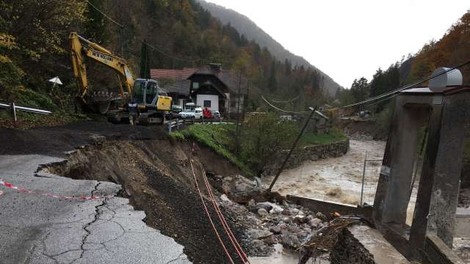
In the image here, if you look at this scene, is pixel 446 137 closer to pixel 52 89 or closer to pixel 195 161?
pixel 195 161

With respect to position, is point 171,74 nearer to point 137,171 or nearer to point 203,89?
point 203,89

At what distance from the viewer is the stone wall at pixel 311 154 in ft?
111

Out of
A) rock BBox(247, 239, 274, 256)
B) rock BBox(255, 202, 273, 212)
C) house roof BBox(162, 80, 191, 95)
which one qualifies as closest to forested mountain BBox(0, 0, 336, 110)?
house roof BBox(162, 80, 191, 95)

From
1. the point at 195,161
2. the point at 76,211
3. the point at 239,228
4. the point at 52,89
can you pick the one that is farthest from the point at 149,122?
the point at 76,211

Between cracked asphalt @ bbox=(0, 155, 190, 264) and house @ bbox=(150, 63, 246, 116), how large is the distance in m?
53.0

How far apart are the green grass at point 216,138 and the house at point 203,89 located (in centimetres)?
2882

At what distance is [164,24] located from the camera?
3108 inches

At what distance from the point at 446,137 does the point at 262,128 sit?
20.1 metres

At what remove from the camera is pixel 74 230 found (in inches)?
244

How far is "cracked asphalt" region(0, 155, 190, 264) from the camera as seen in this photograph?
546cm

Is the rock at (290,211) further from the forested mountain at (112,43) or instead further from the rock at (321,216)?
the forested mountain at (112,43)

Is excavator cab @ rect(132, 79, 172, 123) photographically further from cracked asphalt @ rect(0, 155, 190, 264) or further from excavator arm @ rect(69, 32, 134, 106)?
cracked asphalt @ rect(0, 155, 190, 264)

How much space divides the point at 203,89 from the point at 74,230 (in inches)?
2270

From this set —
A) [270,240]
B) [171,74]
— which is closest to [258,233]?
[270,240]
